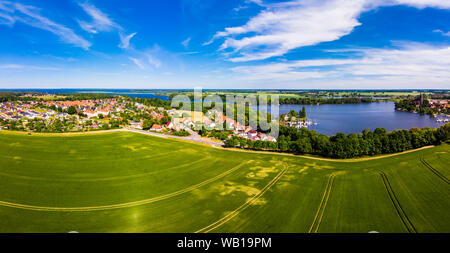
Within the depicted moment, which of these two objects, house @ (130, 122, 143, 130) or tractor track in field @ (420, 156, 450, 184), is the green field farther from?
house @ (130, 122, 143, 130)

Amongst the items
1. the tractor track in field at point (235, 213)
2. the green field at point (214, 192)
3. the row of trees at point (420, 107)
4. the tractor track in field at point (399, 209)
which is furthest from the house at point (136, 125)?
the row of trees at point (420, 107)

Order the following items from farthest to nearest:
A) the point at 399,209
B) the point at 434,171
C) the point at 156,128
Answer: the point at 156,128
the point at 434,171
the point at 399,209

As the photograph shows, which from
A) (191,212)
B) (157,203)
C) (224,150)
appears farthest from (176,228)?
(224,150)

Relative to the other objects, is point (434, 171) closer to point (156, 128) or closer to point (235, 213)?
point (235, 213)

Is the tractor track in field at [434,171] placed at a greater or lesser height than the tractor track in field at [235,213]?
greater

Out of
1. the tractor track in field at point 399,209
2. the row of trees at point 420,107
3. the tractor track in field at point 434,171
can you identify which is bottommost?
the tractor track in field at point 399,209

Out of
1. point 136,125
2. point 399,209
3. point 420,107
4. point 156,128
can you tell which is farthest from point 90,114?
point 420,107

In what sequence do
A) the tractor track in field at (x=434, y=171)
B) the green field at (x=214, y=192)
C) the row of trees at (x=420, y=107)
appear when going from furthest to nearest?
the row of trees at (x=420, y=107)
the tractor track in field at (x=434, y=171)
the green field at (x=214, y=192)

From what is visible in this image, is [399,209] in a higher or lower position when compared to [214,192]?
lower

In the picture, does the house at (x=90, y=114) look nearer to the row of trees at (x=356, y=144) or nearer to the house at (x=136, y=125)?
the house at (x=136, y=125)
